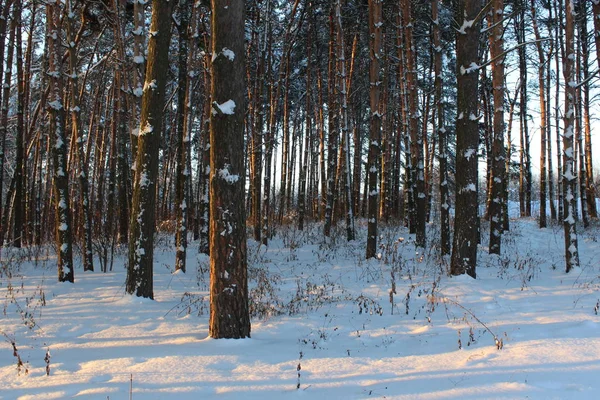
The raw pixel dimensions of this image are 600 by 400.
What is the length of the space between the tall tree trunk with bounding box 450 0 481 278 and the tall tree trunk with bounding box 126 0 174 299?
17.9ft

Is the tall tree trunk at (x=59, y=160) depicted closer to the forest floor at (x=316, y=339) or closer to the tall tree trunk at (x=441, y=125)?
the forest floor at (x=316, y=339)

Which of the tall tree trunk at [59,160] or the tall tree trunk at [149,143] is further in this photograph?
the tall tree trunk at [59,160]

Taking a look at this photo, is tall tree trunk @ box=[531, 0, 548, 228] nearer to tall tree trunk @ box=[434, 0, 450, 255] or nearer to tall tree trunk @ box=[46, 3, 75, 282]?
tall tree trunk @ box=[434, 0, 450, 255]

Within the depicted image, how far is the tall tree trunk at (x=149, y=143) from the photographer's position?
6.00 metres

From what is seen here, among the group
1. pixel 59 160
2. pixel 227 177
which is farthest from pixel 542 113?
pixel 59 160

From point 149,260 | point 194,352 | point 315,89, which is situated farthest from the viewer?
point 315,89

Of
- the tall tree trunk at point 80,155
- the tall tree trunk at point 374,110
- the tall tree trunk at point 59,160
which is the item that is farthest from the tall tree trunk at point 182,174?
the tall tree trunk at point 374,110

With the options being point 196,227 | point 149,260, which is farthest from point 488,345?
point 196,227

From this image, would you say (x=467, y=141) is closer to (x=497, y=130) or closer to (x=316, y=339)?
(x=497, y=130)

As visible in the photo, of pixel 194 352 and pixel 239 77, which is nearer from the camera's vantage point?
pixel 194 352

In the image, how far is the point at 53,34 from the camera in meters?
7.62

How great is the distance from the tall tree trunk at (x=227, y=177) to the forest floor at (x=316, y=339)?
0.51 metres

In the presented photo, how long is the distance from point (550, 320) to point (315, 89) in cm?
2034

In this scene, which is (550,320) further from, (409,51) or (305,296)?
(409,51)
